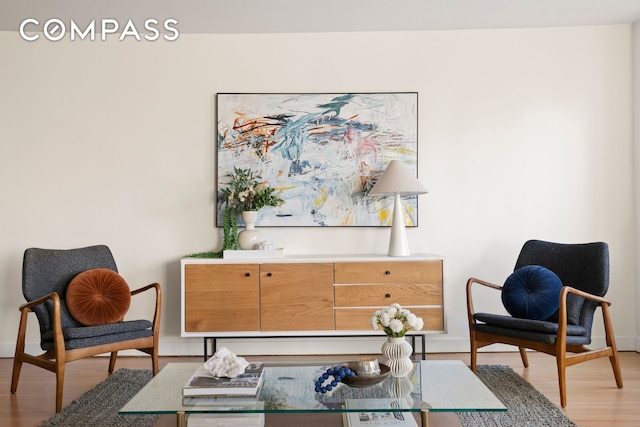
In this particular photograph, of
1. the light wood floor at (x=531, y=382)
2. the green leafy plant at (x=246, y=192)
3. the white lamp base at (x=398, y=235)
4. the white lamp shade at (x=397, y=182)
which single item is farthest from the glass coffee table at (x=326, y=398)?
the green leafy plant at (x=246, y=192)

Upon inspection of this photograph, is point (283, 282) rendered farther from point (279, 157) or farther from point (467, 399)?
point (467, 399)

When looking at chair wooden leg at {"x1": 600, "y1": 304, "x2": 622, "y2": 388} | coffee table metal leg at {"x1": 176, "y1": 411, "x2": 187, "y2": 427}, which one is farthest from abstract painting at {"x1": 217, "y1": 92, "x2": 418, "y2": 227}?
coffee table metal leg at {"x1": 176, "y1": 411, "x2": 187, "y2": 427}

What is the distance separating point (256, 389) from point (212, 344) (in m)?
1.94

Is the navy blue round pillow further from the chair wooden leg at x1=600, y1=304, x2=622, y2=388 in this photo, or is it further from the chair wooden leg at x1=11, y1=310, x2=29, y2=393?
the chair wooden leg at x1=11, y1=310, x2=29, y2=393

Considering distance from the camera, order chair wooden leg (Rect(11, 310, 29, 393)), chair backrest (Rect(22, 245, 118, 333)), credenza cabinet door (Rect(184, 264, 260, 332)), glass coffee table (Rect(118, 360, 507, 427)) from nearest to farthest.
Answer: glass coffee table (Rect(118, 360, 507, 427)), chair wooden leg (Rect(11, 310, 29, 393)), chair backrest (Rect(22, 245, 118, 333)), credenza cabinet door (Rect(184, 264, 260, 332))

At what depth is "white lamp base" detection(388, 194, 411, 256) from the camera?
13.6 feet

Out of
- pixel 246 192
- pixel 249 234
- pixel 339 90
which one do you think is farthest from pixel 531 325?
pixel 339 90

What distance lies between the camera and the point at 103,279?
145 inches

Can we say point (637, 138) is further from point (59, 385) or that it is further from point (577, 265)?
point (59, 385)

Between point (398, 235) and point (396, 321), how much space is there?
1.52m

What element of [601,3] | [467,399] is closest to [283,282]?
[467,399]

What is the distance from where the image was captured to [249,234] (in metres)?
4.20

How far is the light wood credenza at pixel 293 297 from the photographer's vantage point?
4.02 meters

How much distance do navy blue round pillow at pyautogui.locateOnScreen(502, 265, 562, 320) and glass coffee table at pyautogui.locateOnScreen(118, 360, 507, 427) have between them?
37.5 inches
